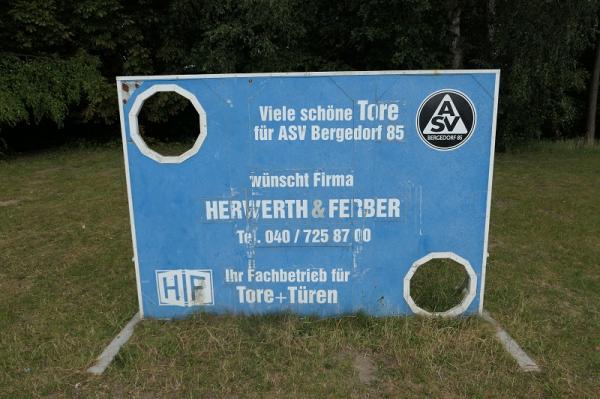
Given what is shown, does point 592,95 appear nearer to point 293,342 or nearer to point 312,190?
point 312,190

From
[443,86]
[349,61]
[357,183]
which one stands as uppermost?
[349,61]

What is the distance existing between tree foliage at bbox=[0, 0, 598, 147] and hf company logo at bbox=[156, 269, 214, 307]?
10.5 meters

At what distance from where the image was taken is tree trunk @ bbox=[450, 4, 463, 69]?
1328 cm

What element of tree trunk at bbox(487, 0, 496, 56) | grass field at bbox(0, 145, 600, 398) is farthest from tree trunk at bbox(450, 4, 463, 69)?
grass field at bbox(0, 145, 600, 398)

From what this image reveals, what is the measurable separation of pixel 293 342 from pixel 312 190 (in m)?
1.08

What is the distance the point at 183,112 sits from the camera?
56.1 feet

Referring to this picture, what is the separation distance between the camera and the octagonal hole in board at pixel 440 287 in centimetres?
364

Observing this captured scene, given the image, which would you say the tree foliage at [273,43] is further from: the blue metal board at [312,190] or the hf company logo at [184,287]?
the hf company logo at [184,287]

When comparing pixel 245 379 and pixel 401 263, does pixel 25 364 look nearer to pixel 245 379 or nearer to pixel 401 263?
pixel 245 379

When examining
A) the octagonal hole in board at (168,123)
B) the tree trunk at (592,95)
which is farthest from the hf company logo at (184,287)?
the tree trunk at (592,95)

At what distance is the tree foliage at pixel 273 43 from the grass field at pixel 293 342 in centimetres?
797

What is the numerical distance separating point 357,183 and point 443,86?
89 centimetres

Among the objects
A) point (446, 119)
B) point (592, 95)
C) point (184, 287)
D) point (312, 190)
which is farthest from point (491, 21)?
point (184, 287)

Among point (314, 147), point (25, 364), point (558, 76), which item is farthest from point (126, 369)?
point (558, 76)
